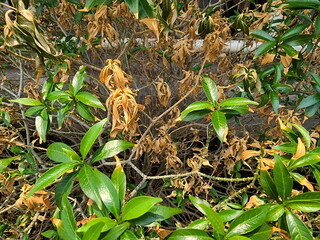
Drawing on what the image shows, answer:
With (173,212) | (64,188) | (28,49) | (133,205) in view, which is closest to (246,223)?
(173,212)

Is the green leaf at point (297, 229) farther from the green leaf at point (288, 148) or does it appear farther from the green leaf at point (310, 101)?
the green leaf at point (310, 101)

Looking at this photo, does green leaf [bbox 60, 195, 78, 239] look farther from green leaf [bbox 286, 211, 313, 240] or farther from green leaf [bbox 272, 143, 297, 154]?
green leaf [bbox 272, 143, 297, 154]

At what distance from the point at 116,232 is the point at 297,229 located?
20.3 inches

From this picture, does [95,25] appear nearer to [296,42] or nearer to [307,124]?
[296,42]

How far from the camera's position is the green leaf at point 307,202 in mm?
725

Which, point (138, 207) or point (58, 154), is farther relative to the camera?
point (58, 154)

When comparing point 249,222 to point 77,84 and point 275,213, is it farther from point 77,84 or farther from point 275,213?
point 77,84

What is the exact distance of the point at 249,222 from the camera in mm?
745

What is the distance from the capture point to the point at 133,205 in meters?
0.77

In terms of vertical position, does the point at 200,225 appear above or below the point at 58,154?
below

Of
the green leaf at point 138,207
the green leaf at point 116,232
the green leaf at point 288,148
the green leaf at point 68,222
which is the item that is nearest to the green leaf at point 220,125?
the green leaf at point 288,148

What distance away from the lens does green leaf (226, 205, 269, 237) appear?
73cm

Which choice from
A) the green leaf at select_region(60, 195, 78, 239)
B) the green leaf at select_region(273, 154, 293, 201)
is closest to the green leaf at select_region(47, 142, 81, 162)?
the green leaf at select_region(60, 195, 78, 239)

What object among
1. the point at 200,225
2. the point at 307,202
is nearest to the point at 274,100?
the point at 307,202
